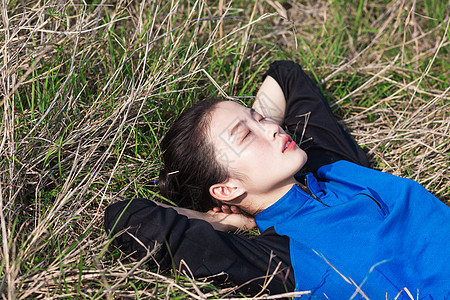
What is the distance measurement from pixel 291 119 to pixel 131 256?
1.09m

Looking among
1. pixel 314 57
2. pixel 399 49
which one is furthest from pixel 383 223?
pixel 399 49

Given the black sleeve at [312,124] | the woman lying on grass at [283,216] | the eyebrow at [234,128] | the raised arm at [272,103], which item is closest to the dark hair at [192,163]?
the woman lying on grass at [283,216]

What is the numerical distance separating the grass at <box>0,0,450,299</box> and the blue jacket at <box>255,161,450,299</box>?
37 cm

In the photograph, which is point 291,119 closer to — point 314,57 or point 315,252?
point 314,57

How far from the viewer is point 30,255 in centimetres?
170

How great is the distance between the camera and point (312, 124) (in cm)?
242

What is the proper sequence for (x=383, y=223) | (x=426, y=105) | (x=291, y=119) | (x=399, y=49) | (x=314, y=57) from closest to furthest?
(x=383, y=223) → (x=291, y=119) → (x=426, y=105) → (x=314, y=57) → (x=399, y=49)

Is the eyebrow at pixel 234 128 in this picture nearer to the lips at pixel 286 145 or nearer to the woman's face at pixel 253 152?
the woman's face at pixel 253 152

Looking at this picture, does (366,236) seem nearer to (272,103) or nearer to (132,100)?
(272,103)

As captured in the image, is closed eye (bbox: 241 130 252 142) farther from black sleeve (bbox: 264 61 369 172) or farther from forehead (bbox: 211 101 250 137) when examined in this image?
black sleeve (bbox: 264 61 369 172)

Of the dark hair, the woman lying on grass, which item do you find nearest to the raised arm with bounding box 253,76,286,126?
the woman lying on grass

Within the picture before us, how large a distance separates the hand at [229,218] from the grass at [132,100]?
13.0 inches

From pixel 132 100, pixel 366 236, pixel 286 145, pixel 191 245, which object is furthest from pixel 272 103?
pixel 191 245

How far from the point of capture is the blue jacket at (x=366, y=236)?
6.08 ft
